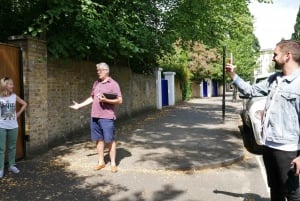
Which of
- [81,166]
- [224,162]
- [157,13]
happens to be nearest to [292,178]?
[224,162]

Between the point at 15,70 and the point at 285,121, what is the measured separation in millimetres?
5750

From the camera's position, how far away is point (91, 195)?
5.99 m

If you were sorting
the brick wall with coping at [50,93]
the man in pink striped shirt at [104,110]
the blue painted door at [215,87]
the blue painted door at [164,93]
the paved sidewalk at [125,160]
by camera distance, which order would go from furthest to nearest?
the blue painted door at [215,87] → the blue painted door at [164,93] → the brick wall with coping at [50,93] → the man in pink striped shirt at [104,110] → the paved sidewalk at [125,160]

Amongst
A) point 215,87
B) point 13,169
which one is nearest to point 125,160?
point 13,169

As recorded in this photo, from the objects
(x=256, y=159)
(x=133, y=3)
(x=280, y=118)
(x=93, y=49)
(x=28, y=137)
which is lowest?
(x=256, y=159)

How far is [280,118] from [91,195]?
3091 mm

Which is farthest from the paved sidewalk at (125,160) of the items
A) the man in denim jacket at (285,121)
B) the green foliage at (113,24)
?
the man in denim jacket at (285,121)

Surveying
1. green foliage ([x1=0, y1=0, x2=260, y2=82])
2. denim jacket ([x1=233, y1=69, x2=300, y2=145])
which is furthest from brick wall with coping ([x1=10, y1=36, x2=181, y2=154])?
denim jacket ([x1=233, y1=69, x2=300, y2=145])

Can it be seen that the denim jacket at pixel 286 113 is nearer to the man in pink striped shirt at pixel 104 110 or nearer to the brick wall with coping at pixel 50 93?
the man in pink striped shirt at pixel 104 110

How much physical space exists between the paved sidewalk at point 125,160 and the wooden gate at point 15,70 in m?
0.36

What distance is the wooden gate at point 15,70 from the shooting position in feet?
25.3

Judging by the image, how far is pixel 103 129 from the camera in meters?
7.43

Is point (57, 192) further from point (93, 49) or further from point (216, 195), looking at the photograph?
point (93, 49)

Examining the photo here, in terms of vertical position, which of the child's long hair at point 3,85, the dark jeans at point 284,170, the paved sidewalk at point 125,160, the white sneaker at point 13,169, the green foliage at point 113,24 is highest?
the green foliage at point 113,24
